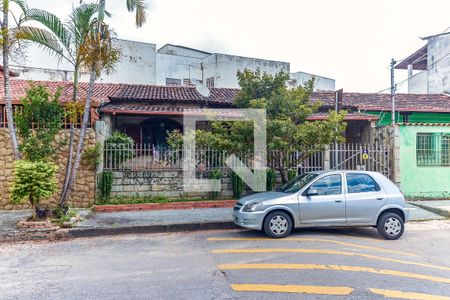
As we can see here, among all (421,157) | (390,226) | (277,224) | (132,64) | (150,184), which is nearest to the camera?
(277,224)

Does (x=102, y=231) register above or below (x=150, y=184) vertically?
below

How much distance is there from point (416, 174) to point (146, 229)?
9878 millimetres

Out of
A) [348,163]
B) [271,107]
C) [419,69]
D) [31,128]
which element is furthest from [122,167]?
[419,69]

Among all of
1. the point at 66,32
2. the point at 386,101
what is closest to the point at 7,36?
the point at 66,32

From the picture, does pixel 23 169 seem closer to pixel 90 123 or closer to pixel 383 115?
pixel 90 123

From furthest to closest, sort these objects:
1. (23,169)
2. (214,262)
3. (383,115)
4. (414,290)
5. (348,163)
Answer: (383,115) → (348,163) → (23,169) → (214,262) → (414,290)

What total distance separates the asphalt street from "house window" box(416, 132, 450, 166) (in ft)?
18.3

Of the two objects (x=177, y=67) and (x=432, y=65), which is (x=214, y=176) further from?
(x=432, y=65)

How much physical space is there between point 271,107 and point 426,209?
20.3 feet

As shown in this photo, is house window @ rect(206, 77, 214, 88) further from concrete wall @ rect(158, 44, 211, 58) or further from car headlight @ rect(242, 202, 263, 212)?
car headlight @ rect(242, 202, 263, 212)

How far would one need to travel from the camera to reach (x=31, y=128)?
9.00m

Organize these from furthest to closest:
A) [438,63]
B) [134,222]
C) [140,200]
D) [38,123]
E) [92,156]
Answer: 1. [438,63]
2. [140,200]
3. [92,156]
4. [38,123]
5. [134,222]

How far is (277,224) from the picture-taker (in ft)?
22.9

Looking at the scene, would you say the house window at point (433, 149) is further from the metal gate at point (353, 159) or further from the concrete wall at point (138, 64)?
the concrete wall at point (138, 64)
